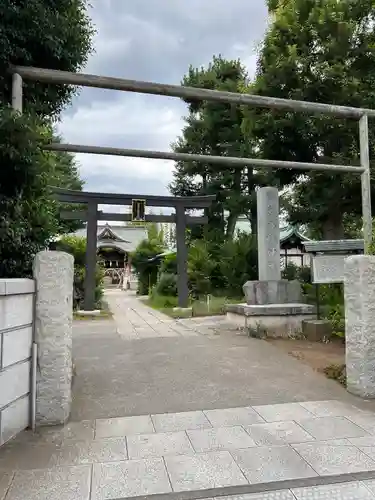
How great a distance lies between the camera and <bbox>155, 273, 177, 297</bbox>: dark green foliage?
17484 millimetres

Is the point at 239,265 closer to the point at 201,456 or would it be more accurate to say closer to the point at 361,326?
the point at 361,326

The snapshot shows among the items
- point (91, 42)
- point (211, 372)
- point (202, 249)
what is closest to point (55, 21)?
point (91, 42)

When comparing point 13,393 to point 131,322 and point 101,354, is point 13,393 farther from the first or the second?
point 131,322

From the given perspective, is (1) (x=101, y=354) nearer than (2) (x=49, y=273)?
No

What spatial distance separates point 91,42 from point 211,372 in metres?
4.21

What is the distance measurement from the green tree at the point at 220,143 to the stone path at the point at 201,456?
1438 centimetres

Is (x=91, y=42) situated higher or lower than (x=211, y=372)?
higher

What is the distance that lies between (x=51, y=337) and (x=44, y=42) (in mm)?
2788

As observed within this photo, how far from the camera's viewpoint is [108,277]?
107 feet

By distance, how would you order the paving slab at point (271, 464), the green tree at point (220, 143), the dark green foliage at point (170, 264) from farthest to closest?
the dark green foliage at point (170, 264) < the green tree at point (220, 143) < the paving slab at point (271, 464)

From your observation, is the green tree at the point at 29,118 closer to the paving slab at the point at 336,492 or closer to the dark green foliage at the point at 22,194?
the dark green foliage at the point at 22,194

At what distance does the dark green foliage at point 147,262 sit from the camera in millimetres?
22438

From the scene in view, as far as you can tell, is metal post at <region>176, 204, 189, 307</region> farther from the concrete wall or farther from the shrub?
the concrete wall

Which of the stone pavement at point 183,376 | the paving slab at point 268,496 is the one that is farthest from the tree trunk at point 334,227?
the paving slab at point 268,496
